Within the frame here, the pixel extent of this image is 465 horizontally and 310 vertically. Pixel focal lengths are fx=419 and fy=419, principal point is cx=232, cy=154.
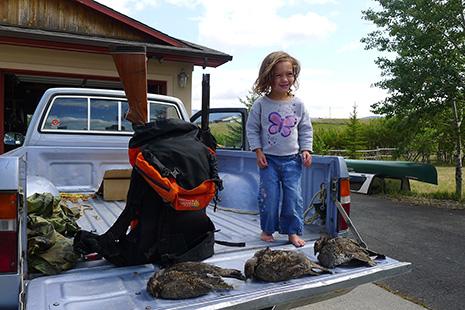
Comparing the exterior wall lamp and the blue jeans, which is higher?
the exterior wall lamp

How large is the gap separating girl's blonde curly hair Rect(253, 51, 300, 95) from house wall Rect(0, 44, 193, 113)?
23.0ft

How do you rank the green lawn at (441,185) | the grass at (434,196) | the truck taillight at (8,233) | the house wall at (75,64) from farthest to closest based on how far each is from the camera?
the green lawn at (441,185) → the grass at (434,196) → the house wall at (75,64) → the truck taillight at (8,233)

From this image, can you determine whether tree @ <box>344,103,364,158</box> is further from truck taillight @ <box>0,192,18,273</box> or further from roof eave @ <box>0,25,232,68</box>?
truck taillight @ <box>0,192,18,273</box>

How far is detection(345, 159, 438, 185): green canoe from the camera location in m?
11.6

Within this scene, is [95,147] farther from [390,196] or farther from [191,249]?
[390,196]

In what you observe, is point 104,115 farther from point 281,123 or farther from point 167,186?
point 167,186

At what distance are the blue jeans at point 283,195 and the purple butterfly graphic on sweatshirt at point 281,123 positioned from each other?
0.19 meters

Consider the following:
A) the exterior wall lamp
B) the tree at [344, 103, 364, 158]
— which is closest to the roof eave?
the exterior wall lamp

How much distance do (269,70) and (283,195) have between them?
0.94m

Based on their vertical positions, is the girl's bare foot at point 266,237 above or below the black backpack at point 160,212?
below

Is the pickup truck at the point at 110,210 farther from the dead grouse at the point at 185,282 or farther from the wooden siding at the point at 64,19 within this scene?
the wooden siding at the point at 64,19

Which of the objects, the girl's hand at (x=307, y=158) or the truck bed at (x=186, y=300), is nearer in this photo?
the truck bed at (x=186, y=300)

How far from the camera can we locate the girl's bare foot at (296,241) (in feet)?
9.27

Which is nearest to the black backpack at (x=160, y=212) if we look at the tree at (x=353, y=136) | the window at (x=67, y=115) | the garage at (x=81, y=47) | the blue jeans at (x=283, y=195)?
the blue jeans at (x=283, y=195)
